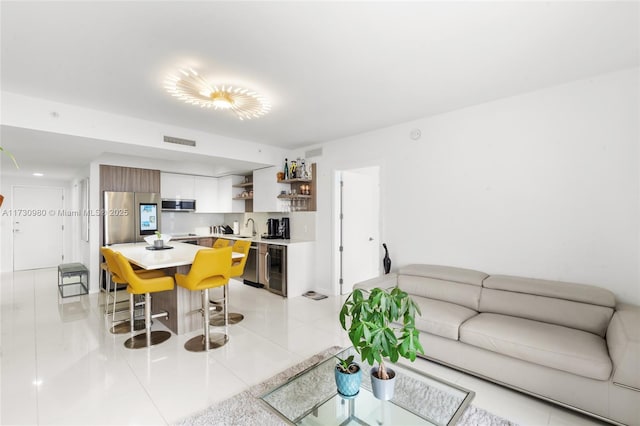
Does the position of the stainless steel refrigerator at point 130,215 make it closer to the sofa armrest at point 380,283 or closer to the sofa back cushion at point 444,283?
the sofa armrest at point 380,283

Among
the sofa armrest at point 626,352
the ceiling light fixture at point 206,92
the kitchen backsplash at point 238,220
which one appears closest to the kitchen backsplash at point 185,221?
the kitchen backsplash at point 238,220

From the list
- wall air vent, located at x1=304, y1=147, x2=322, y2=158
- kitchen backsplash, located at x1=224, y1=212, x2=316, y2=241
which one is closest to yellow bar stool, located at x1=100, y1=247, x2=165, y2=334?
kitchen backsplash, located at x1=224, y1=212, x2=316, y2=241

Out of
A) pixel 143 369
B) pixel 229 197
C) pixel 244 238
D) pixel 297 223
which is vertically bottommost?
pixel 143 369

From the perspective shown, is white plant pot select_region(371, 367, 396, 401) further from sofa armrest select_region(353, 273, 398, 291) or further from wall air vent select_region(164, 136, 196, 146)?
wall air vent select_region(164, 136, 196, 146)

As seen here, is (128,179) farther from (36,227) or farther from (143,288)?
(36,227)

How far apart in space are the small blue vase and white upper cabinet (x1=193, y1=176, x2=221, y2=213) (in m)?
5.93

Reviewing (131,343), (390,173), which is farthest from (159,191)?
(390,173)

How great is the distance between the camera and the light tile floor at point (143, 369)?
82.0 inches

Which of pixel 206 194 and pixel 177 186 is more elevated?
pixel 177 186

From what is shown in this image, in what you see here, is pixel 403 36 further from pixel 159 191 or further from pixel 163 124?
pixel 159 191

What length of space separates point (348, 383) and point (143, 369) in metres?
2.02

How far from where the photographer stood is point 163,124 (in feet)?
13.0

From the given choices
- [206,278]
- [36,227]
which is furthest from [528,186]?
[36,227]

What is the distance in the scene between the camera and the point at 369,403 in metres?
1.75
